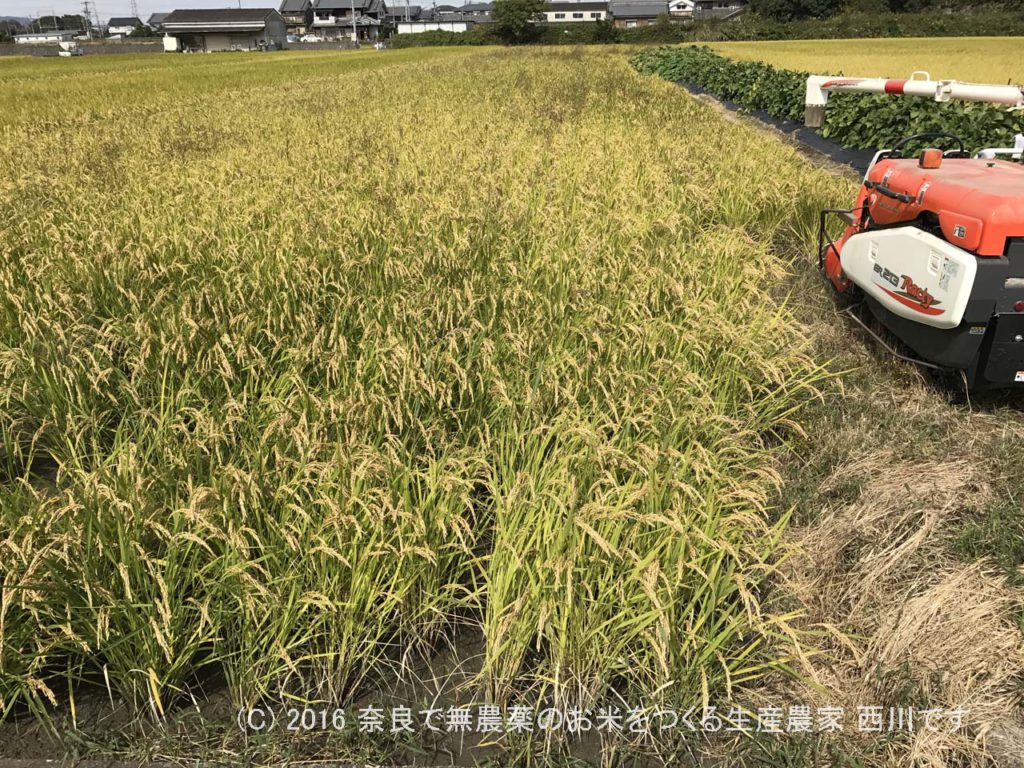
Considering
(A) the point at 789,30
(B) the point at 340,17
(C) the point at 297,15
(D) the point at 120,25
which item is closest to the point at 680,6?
(B) the point at 340,17

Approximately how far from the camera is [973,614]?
1.90 m

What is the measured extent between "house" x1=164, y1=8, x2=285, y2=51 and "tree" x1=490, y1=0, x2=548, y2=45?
29400 mm

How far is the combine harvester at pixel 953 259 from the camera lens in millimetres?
2562

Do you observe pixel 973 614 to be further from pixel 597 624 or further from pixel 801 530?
pixel 597 624

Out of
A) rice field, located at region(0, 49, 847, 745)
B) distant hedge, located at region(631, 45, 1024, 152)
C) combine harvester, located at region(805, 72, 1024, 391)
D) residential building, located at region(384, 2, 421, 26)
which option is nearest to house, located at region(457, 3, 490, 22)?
residential building, located at region(384, 2, 421, 26)

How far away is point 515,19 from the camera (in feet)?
200

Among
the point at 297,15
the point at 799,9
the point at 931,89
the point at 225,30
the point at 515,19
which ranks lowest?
the point at 931,89

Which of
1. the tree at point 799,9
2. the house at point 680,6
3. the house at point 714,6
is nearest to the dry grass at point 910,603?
the tree at point 799,9

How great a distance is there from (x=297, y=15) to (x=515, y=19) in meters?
52.5

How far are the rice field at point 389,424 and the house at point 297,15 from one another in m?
107

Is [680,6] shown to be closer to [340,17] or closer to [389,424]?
[340,17]

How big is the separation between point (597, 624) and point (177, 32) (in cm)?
9642

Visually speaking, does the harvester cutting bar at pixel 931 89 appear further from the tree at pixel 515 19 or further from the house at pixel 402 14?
the house at pixel 402 14

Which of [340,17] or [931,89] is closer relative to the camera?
[931,89]
